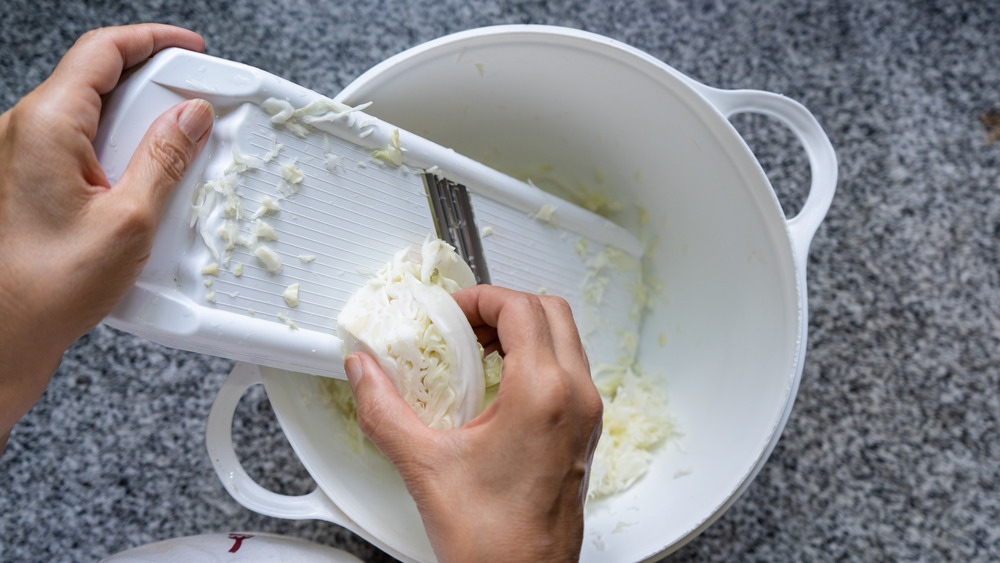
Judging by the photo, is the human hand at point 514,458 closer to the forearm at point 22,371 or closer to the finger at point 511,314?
the finger at point 511,314

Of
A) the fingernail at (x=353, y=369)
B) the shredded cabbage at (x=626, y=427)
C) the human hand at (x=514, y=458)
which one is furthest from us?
the shredded cabbage at (x=626, y=427)

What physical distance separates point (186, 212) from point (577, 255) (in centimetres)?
55

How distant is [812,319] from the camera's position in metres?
1.12

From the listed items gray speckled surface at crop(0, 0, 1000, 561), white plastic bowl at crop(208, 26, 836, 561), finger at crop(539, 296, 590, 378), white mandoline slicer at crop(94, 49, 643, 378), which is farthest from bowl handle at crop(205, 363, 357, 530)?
finger at crop(539, 296, 590, 378)

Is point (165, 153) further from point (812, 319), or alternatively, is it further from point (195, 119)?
point (812, 319)

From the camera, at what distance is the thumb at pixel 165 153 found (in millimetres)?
608

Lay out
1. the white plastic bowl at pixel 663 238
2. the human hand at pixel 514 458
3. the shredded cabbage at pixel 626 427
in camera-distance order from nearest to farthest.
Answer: the human hand at pixel 514 458
the white plastic bowl at pixel 663 238
the shredded cabbage at pixel 626 427

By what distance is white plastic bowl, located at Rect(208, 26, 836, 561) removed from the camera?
31.7 inches

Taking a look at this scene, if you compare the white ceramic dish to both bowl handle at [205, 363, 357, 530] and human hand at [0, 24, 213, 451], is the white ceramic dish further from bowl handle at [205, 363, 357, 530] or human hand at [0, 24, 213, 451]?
human hand at [0, 24, 213, 451]

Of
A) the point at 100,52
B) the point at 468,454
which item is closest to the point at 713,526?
the point at 468,454

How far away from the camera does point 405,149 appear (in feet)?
2.62

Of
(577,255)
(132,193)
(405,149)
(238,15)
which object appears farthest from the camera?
(238,15)

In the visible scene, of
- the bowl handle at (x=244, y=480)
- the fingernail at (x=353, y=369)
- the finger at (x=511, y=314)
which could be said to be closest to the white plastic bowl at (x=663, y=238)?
the bowl handle at (x=244, y=480)

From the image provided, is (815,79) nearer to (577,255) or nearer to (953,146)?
(953,146)
